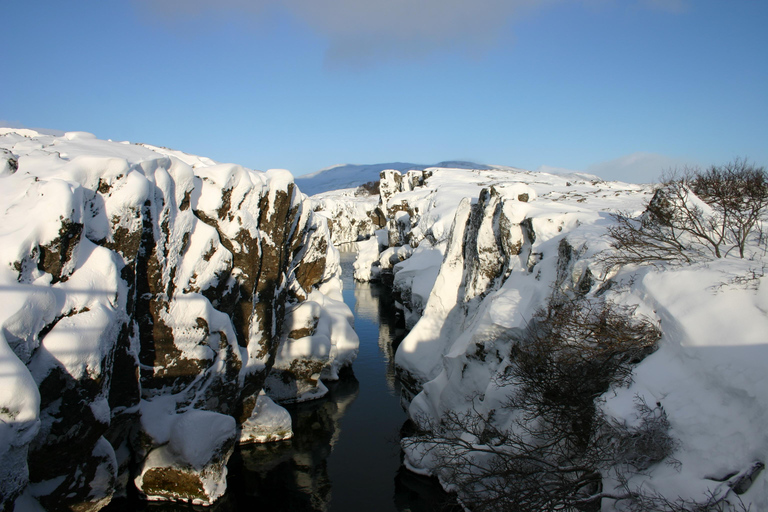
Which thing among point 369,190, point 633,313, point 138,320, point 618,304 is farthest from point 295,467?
point 369,190

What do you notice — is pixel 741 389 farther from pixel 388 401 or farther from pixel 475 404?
pixel 388 401

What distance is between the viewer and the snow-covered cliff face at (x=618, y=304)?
786 centimetres

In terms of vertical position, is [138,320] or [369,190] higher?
[369,190]

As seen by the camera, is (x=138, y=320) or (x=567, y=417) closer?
(x=567, y=417)

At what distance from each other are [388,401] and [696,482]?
16.8 m

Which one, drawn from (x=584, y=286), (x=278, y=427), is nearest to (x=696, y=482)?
(x=584, y=286)

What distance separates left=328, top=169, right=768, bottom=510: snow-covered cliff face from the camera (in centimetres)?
786

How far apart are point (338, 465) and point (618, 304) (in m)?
11.7

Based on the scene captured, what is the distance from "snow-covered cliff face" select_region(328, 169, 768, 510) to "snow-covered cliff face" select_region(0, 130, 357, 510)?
6737 mm

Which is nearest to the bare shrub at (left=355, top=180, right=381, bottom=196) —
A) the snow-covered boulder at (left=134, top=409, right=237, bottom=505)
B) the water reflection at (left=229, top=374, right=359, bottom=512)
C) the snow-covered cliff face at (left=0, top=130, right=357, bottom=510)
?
the snow-covered cliff face at (left=0, top=130, right=357, bottom=510)

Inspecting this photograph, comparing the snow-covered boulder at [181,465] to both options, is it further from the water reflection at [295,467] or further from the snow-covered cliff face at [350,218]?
the snow-covered cliff face at [350,218]

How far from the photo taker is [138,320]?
14.6 meters

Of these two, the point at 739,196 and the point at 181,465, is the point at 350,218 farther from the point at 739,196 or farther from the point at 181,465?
the point at 739,196

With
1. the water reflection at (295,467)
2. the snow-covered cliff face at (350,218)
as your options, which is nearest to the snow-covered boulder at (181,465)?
the water reflection at (295,467)
